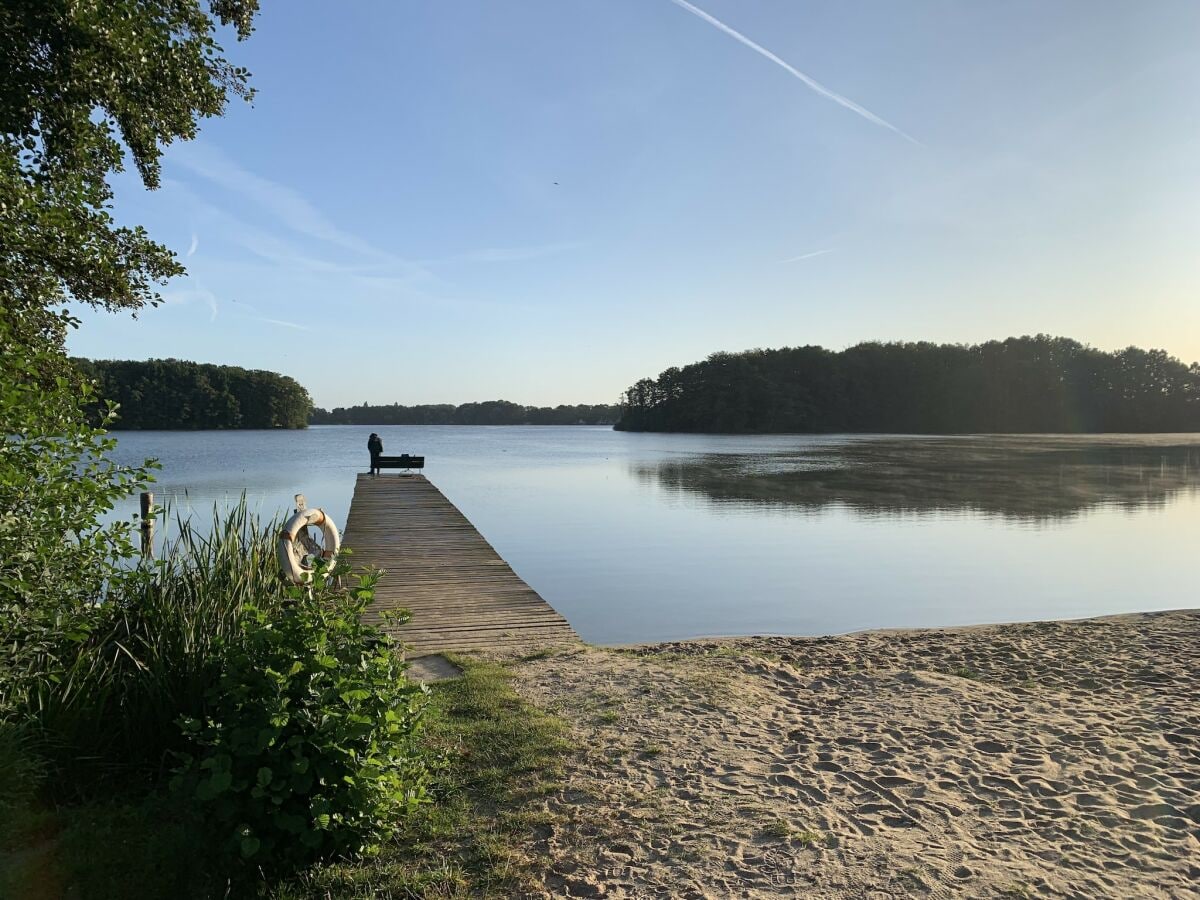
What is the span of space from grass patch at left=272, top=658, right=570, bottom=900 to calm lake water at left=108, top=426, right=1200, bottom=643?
3.38 metres

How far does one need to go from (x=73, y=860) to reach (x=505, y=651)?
3746mm

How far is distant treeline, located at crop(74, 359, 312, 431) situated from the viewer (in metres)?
92.3

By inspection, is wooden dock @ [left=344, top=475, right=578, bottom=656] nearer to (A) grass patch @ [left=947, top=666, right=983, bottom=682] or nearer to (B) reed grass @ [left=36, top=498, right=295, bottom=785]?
(B) reed grass @ [left=36, top=498, right=295, bottom=785]

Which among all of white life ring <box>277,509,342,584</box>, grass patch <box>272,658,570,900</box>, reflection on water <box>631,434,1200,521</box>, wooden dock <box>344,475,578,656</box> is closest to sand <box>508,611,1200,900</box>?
grass patch <box>272,658,570,900</box>

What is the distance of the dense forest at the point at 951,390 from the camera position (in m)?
93.8

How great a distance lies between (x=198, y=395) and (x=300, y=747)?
350ft

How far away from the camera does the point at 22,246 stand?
5.99 metres

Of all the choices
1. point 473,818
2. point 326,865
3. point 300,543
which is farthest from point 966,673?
point 300,543

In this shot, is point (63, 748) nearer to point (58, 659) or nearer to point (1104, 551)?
point (58, 659)

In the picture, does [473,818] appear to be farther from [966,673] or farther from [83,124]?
[83,124]

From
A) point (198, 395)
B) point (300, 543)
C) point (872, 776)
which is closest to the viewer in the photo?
point (872, 776)

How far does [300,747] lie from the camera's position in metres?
2.75

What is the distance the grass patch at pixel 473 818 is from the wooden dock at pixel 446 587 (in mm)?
687

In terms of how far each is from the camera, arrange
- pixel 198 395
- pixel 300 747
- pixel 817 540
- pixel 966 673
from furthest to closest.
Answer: pixel 198 395, pixel 817 540, pixel 966 673, pixel 300 747
